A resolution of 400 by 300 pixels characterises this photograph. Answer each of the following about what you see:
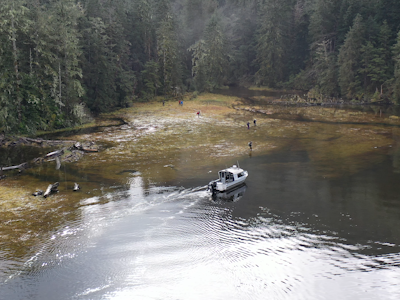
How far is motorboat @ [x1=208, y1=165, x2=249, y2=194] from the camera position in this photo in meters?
30.6

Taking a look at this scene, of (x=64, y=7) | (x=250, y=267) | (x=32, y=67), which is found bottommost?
(x=250, y=267)

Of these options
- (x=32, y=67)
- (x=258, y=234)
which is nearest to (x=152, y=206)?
(x=258, y=234)

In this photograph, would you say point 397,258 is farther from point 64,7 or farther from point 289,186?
point 64,7

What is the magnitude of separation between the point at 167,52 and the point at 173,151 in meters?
54.1

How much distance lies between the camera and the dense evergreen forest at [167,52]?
52719mm

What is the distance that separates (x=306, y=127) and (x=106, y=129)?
32.5 m

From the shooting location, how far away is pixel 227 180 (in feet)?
102

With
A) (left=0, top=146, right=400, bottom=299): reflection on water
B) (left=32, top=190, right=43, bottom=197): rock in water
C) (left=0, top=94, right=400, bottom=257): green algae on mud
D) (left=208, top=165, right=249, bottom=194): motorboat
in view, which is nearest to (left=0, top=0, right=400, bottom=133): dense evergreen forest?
(left=0, top=94, right=400, bottom=257): green algae on mud

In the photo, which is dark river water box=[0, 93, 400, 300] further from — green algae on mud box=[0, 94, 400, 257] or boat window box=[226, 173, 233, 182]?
green algae on mud box=[0, 94, 400, 257]

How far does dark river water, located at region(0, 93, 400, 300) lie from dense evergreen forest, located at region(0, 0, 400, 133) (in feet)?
105

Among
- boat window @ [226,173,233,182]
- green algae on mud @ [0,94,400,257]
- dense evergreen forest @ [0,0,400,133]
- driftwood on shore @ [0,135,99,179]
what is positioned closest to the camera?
green algae on mud @ [0,94,400,257]

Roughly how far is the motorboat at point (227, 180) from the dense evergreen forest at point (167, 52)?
109 feet

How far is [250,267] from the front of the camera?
2006cm

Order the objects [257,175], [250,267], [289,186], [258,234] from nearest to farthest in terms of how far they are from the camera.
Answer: [250,267], [258,234], [289,186], [257,175]
